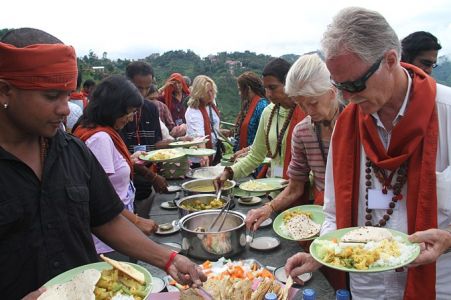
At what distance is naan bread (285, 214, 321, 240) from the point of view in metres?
2.22

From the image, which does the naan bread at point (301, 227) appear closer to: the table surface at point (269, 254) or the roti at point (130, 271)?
the table surface at point (269, 254)

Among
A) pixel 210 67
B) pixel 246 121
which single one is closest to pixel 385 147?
pixel 246 121

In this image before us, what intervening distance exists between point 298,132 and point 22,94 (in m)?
1.67

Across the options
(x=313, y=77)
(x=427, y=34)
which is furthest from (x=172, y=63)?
(x=313, y=77)

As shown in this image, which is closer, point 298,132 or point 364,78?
point 364,78

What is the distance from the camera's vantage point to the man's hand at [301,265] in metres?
1.65

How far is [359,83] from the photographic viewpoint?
1.44m

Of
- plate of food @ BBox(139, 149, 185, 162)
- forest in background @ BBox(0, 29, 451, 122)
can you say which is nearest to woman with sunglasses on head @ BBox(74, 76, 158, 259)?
plate of food @ BBox(139, 149, 185, 162)

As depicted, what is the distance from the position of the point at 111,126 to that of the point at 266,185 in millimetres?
1300

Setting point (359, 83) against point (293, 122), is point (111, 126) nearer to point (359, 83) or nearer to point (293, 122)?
point (293, 122)

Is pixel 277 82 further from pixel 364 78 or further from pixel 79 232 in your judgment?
pixel 79 232

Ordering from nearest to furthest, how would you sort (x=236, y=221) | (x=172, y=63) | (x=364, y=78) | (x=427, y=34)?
(x=364, y=78)
(x=236, y=221)
(x=427, y=34)
(x=172, y=63)

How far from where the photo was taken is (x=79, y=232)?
1.50 metres

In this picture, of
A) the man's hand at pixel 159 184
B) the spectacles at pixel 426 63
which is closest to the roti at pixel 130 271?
the man's hand at pixel 159 184
